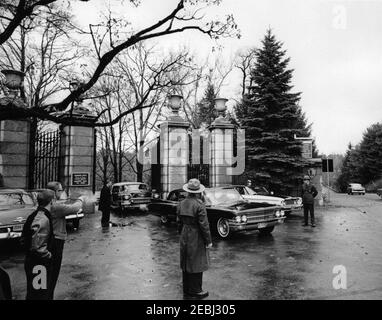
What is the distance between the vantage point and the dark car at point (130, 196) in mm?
17078

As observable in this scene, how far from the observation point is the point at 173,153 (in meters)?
18.1

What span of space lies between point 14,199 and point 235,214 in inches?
253

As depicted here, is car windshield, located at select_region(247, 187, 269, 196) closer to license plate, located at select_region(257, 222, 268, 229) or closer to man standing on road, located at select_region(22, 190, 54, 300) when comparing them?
license plate, located at select_region(257, 222, 268, 229)

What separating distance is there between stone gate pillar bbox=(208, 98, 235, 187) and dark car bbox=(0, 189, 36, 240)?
422 inches

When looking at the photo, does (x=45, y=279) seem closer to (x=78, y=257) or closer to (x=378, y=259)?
(x=78, y=257)

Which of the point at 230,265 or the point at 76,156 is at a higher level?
the point at 76,156

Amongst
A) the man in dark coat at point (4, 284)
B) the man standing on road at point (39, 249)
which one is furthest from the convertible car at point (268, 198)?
the man in dark coat at point (4, 284)

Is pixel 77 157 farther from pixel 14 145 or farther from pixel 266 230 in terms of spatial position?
pixel 266 230

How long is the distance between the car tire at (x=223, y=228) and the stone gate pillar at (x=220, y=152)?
26.7 feet

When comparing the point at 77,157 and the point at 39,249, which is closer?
the point at 39,249

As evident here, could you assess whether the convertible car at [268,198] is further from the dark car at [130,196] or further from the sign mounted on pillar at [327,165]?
the sign mounted on pillar at [327,165]

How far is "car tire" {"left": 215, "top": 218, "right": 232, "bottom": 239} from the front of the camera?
32.7 ft

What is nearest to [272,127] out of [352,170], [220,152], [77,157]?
[220,152]
